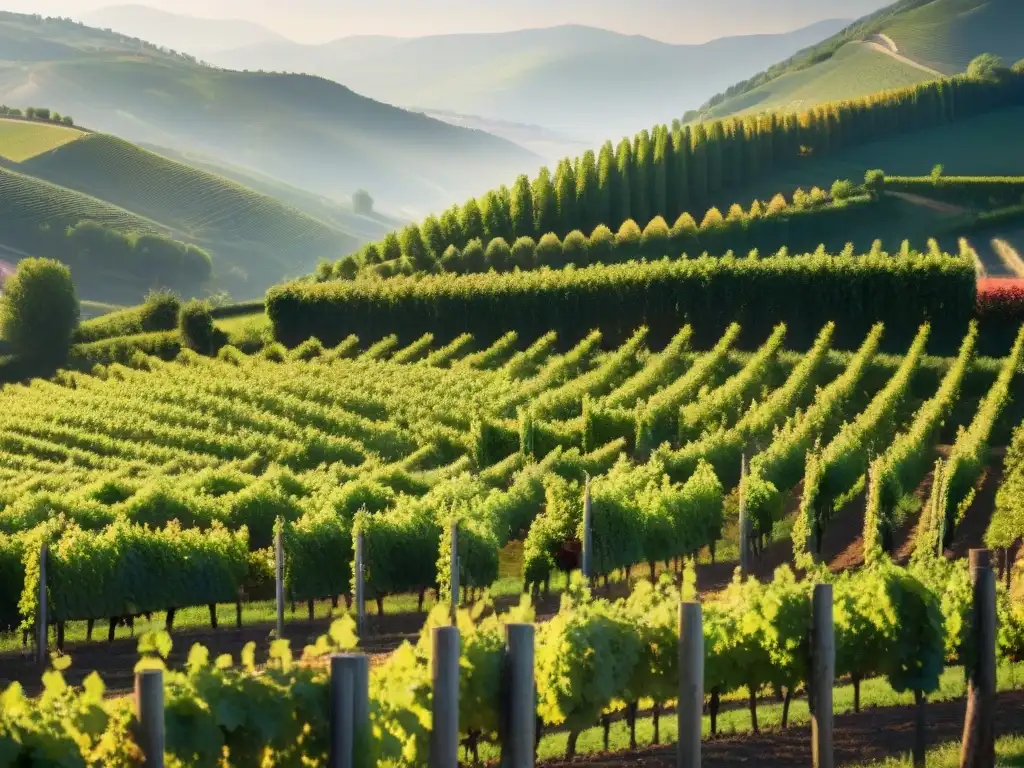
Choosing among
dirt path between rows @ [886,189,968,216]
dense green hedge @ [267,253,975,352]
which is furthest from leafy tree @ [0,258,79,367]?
dirt path between rows @ [886,189,968,216]

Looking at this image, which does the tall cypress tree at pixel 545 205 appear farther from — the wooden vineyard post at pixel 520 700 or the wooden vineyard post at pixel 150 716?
the wooden vineyard post at pixel 150 716

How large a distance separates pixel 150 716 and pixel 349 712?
4.37 feet

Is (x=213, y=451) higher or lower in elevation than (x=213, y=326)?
lower

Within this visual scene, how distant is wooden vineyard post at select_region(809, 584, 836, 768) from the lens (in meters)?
13.0

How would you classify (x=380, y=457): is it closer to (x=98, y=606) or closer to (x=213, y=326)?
(x=98, y=606)

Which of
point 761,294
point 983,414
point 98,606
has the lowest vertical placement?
point 98,606

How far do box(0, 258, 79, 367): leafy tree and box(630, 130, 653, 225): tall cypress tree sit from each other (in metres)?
31.4

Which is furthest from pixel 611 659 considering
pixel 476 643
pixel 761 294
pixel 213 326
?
pixel 213 326

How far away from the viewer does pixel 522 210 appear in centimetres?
8544

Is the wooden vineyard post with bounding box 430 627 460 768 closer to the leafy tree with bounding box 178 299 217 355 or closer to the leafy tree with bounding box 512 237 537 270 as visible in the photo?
the leafy tree with bounding box 178 299 217 355

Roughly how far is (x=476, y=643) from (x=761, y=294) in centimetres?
4714

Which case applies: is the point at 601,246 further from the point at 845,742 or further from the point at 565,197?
the point at 845,742

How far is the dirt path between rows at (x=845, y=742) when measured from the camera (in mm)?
14312

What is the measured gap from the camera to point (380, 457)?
1737 inches
